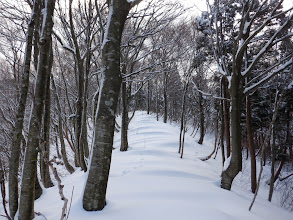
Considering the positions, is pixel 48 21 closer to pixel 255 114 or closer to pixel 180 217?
pixel 180 217

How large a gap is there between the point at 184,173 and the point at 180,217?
220 cm

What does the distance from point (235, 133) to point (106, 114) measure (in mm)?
3102

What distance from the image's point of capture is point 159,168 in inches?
179

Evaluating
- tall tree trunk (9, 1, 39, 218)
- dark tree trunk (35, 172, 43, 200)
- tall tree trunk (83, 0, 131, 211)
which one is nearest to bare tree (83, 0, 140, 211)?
tall tree trunk (83, 0, 131, 211)

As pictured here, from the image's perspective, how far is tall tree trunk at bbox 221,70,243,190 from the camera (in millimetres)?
3900

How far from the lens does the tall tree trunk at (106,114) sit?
2.35 meters

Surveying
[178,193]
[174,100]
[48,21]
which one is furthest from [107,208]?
[174,100]

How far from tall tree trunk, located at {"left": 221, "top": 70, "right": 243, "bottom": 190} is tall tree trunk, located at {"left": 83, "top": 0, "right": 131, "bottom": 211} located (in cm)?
291

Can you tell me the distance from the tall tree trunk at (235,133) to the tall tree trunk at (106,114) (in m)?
2.91

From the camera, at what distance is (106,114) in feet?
7.79

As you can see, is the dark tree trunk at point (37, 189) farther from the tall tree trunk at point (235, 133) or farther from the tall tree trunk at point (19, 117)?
the tall tree trunk at point (235, 133)

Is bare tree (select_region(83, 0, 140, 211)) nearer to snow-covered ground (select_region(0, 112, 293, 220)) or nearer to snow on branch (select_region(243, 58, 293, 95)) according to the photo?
snow-covered ground (select_region(0, 112, 293, 220))

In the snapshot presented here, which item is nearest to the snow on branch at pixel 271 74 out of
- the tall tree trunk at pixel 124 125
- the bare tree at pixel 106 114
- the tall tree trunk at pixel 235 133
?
the tall tree trunk at pixel 235 133

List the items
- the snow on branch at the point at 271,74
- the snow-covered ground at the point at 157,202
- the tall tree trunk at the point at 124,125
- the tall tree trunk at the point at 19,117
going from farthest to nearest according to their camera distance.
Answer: the tall tree trunk at the point at 124,125
the snow on branch at the point at 271,74
the tall tree trunk at the point at 19,117
the snow-covered ground at the point at 157,202
